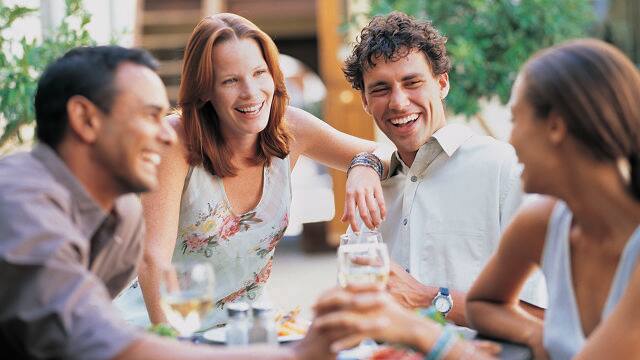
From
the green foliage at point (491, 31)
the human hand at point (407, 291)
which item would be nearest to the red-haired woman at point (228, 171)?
the human hand at point (407, 291)

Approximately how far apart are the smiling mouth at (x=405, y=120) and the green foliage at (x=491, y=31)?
10.3 ft

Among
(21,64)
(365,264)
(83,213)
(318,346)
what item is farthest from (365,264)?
(21,64)

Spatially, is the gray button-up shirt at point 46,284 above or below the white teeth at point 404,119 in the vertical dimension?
below

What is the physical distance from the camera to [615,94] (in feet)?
6.17

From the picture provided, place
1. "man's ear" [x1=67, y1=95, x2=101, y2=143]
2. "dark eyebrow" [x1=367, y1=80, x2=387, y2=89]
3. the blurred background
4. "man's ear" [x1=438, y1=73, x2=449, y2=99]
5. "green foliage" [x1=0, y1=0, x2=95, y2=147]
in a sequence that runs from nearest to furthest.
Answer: "man's ear" [x1=67, y1=95, x2=101, y2=143], "dark eyebrow" [x1=367, y1=80, x2=387, y2=89], "man's ear" [x1=438, y1=73, x2=449, y2=99], "green foliage" [x1=0, y1=0, x2=95, y2=147], the blurred background

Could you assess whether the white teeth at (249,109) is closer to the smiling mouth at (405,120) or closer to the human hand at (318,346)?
the smiling mouth at (405,120)

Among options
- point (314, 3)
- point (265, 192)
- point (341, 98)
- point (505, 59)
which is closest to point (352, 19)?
point (505, 59)

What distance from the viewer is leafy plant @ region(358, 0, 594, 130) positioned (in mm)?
6242

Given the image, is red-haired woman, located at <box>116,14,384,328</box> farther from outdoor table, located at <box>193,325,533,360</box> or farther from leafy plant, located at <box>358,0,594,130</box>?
leafy plant, located at <box>358,0,594,130</box>

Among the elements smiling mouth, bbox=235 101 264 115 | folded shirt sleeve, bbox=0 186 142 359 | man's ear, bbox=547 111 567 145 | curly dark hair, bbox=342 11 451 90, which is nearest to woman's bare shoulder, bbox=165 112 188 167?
smiling mouth, bbox=235 101 264 115

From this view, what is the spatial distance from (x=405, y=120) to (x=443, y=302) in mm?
677

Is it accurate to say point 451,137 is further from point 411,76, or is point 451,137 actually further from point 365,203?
point 365,203

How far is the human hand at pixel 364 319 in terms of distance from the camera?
180 cm

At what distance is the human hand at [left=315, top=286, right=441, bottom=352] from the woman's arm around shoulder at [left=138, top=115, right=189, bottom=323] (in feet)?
3.64
